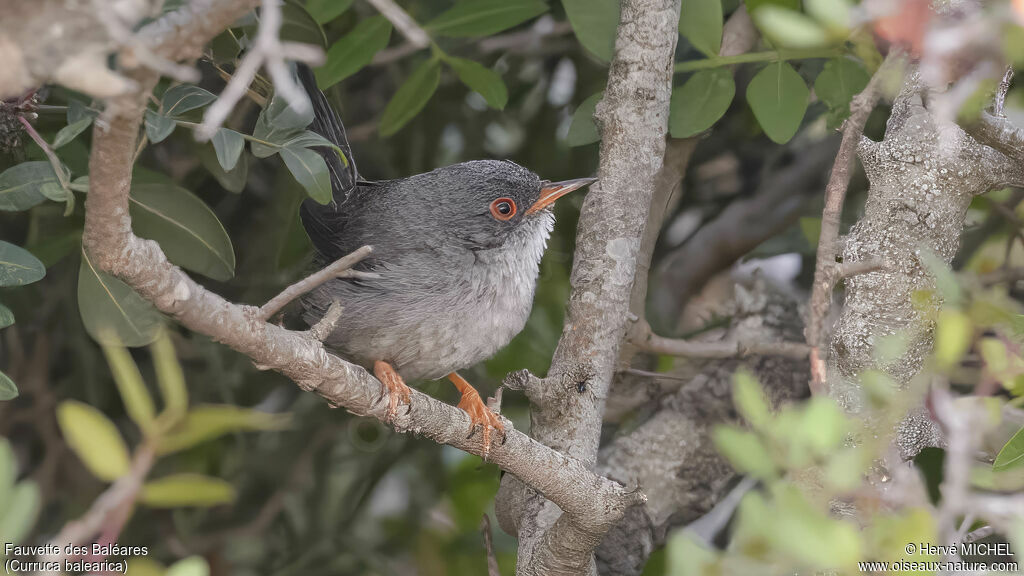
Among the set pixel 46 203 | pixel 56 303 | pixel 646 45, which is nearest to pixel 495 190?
pixel 646 45

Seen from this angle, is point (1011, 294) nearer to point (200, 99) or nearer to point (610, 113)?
point (610, 113)

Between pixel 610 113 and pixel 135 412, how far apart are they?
240 centimetres

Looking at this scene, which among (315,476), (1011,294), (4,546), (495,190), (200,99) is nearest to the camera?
(4,546)

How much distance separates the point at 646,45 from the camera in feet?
10.4

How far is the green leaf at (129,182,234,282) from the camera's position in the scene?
288 centimetres

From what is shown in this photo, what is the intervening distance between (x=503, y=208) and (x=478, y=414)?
0.78 m

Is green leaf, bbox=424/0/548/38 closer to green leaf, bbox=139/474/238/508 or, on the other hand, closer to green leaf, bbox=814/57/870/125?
green leaf, bbox=814/57/870/125

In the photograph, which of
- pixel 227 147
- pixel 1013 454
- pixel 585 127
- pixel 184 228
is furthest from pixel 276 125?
pixel 1013 454

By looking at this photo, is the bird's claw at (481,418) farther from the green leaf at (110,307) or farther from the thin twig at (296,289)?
the green leaf at (110,307)

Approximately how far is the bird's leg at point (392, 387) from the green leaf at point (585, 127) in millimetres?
1117

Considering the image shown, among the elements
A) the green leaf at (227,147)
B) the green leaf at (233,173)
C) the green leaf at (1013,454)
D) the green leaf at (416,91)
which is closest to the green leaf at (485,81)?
the green leaf at (416,91)

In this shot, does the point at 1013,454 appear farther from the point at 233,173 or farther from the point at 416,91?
the point at 233,173

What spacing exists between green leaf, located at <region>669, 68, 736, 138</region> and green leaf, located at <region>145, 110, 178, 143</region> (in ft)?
5.89

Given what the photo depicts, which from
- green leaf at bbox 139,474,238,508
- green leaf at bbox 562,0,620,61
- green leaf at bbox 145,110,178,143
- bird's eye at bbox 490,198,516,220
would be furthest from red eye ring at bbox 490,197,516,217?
green leaf at bbox 139,474,238,508
